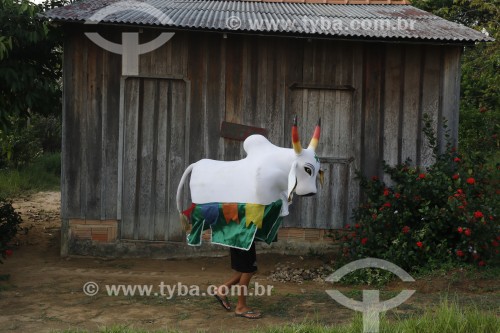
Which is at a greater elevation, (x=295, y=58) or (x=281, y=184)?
(x=295, y=58)

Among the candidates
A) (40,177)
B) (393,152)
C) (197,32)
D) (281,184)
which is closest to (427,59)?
(393,152)

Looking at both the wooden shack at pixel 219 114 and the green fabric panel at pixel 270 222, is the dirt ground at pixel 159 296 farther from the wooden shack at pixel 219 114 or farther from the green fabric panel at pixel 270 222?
the green fabric panel at pixel 270 222

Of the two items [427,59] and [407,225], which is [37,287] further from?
[427,59]

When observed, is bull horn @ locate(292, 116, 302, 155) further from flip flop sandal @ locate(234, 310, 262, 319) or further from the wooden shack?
the wooden shack

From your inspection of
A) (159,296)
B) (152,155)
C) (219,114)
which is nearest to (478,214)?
(219,114)

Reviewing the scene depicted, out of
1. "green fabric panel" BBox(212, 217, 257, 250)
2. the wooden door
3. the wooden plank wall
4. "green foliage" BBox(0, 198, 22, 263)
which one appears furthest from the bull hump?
"green foliage" BBox(0, 198, 22, 263)

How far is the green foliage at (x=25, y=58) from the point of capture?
26.1 feet

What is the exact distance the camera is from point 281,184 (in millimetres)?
5695

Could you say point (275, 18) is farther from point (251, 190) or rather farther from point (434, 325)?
point (434, 325)

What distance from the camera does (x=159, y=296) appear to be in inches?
267

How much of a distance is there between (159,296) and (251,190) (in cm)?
190

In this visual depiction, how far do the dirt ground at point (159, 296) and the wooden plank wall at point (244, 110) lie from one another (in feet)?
2.34

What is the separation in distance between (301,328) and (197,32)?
15.5ft

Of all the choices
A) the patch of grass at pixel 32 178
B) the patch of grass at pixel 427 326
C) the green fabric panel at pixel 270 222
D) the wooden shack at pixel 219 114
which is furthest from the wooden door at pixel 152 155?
the patch of grass at pixel 32 178
